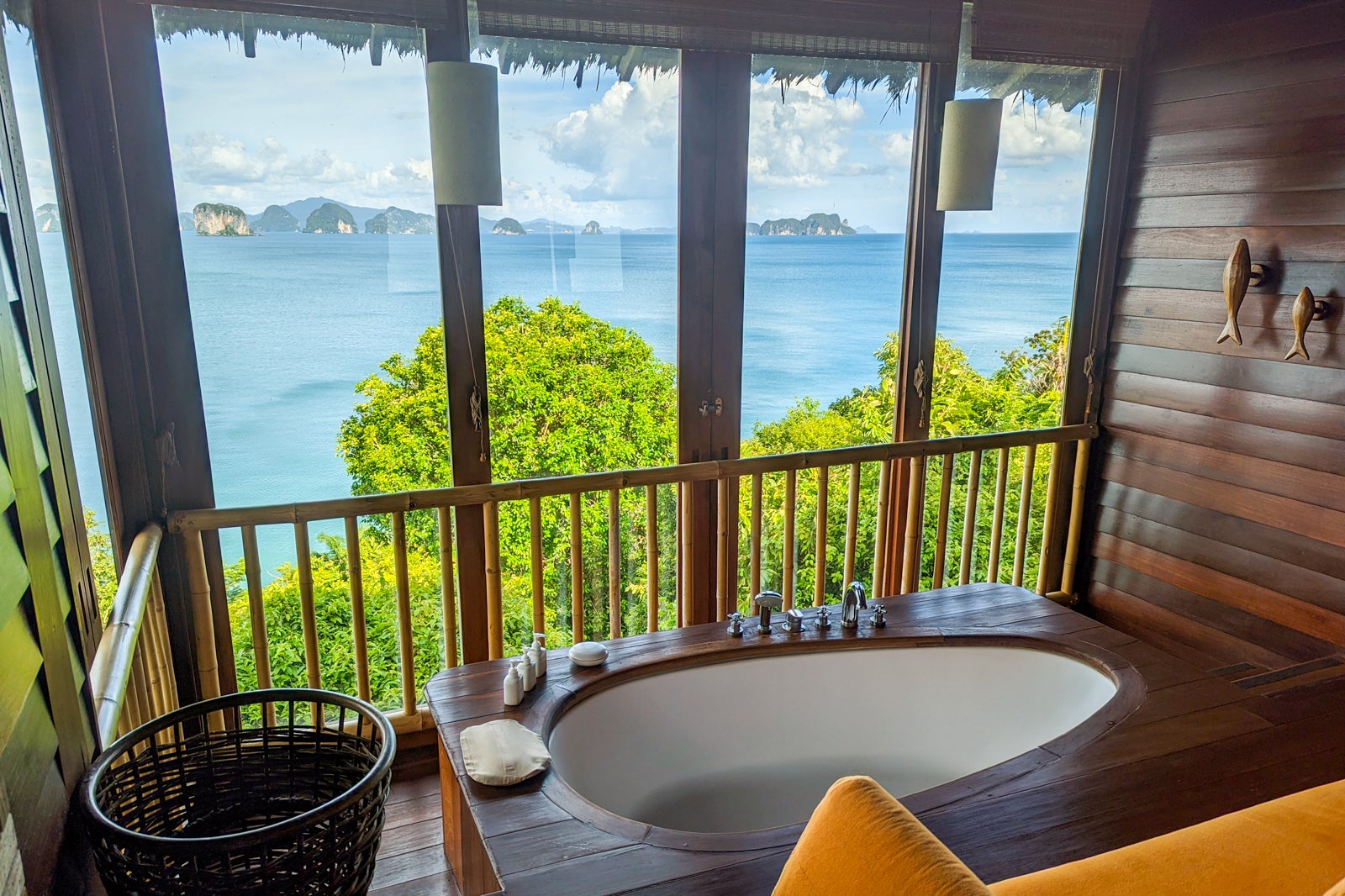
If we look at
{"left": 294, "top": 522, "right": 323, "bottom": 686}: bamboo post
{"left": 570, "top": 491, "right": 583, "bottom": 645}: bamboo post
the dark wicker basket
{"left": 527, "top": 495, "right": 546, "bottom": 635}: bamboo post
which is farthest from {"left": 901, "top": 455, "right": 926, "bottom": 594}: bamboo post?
the dark wicker basket

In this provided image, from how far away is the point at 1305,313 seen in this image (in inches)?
111

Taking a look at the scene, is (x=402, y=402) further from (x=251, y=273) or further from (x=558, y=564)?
(x=558, y=564)

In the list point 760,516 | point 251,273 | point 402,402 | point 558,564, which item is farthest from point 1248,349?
point 251,273

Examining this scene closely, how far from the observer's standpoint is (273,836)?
114cm

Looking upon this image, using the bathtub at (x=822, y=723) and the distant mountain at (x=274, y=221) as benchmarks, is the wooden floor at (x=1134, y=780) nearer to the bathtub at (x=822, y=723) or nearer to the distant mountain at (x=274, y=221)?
the bathtub at (x=822, y=723)

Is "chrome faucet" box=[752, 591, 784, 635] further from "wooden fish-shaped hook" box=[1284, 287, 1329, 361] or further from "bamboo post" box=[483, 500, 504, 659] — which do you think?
"wooden fish-shaped hook" box=[1284, 287, 1329, 361]

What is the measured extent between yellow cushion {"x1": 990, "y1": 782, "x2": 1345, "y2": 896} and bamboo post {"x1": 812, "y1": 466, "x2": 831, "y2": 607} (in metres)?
1.93

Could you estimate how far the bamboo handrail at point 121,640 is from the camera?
4.60 ft

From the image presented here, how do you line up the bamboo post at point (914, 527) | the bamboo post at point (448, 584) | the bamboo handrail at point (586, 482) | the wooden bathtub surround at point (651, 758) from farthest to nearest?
the bamboo post at point (914, 527) < the bamboo post at point (448, 584) < the bamboo handrail at point (586, 482) < the wooden bathtub surround at point (651, 758)

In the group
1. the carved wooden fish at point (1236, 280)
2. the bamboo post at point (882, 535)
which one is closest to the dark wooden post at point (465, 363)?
the bamboo post at point (882, 535)

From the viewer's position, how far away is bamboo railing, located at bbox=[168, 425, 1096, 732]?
262cm

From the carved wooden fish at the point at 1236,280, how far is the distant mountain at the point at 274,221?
3045mm

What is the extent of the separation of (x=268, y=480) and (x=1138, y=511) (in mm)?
3262

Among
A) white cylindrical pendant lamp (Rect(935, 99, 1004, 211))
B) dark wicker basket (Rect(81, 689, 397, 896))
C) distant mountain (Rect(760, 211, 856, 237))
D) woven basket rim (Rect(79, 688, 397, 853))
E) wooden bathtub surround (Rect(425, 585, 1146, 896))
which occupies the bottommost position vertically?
wooden bathtub surround (Rect(425, 585, 1146, 896))
